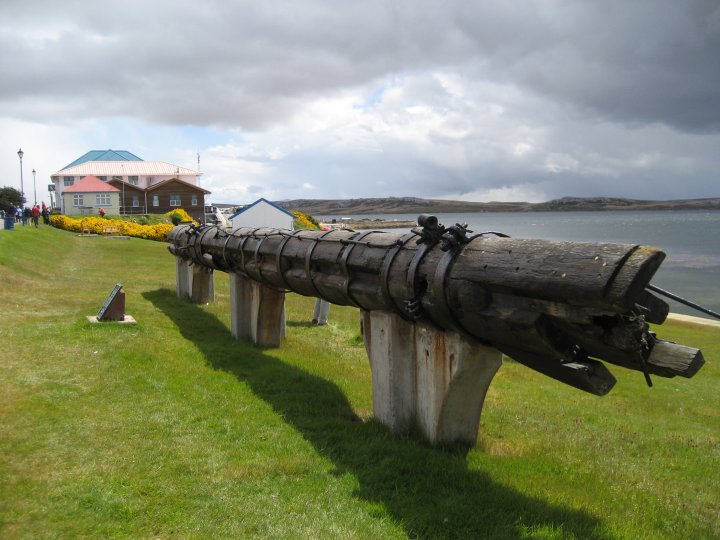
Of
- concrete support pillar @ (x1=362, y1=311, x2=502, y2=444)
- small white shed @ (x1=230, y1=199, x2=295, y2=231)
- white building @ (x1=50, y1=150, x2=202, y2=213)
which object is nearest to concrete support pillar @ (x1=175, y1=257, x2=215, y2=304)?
concrete support pillar @ (x1=362, y1=311, x2=502, y2=444)

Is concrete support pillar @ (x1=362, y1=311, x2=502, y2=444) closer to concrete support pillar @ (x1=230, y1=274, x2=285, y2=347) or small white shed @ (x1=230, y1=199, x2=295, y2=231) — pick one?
concrete support pillar @ (x1=230, y1=274, x2=285, y2=347)

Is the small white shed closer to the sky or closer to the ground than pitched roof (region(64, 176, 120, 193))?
closer to the ground

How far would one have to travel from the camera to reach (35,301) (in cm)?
1501

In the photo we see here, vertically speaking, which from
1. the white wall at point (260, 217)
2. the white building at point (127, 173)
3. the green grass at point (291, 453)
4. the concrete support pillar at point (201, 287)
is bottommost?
the green grass at point (291, 453)

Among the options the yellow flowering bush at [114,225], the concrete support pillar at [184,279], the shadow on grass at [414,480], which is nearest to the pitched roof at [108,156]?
the yellow flowering bush at [114,225]

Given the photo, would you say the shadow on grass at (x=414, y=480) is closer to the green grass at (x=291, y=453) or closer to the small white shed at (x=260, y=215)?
the green grass at (x=291, y=453)

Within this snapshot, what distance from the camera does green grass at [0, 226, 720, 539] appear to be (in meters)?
5.17

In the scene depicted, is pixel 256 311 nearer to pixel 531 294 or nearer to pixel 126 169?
pixel 531 294

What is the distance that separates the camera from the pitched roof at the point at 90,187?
58.6 m

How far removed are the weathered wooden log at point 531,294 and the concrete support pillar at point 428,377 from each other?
0.24 meters

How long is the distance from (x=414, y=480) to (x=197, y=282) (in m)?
12.5

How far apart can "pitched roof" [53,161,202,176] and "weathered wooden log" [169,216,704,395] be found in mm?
70393

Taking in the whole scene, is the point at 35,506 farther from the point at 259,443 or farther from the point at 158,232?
the point at 158,232

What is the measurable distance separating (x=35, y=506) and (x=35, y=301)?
35.5ft
